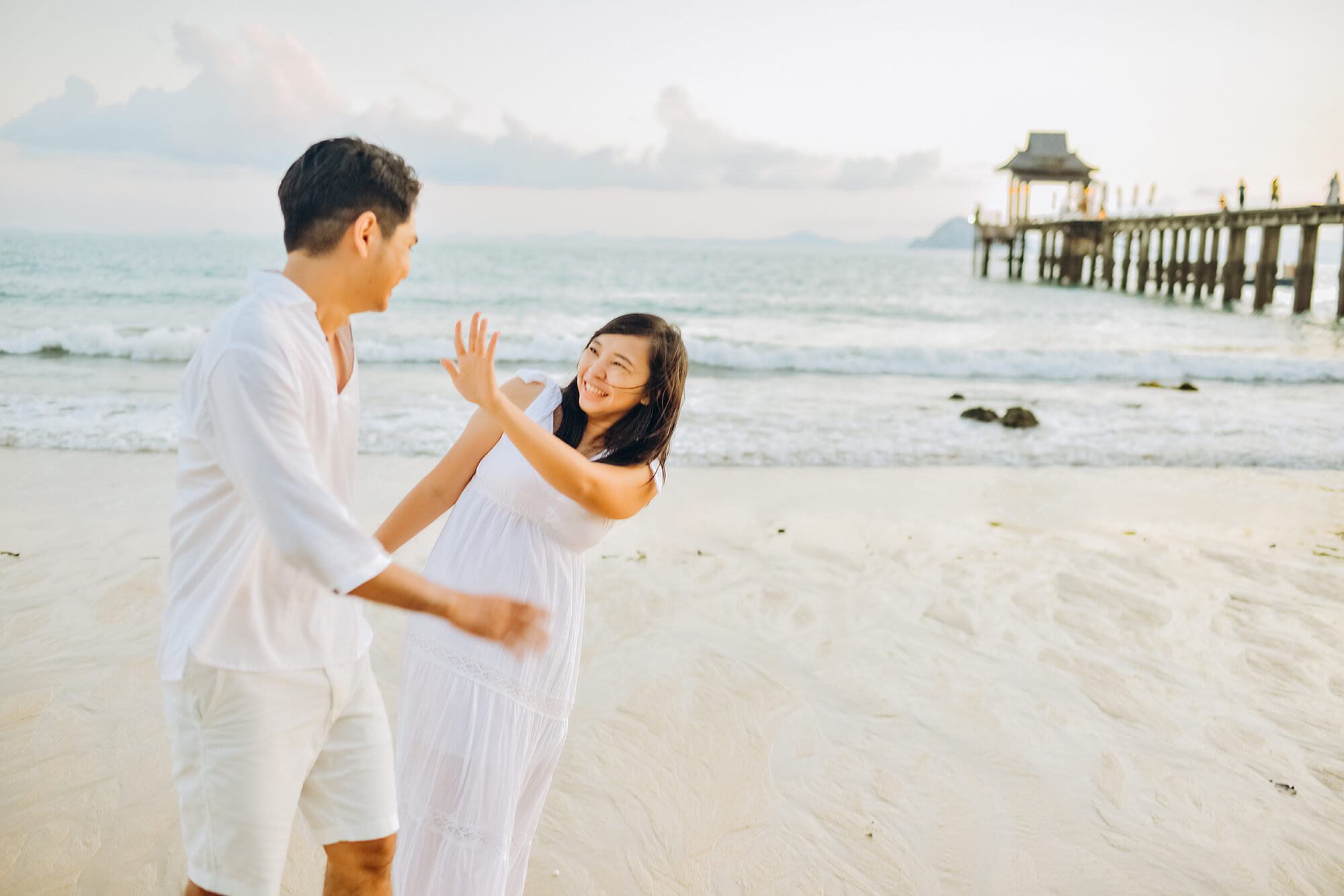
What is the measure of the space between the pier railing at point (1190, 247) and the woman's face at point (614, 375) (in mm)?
28354

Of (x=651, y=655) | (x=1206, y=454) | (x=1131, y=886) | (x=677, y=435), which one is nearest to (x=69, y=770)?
(x=651, y=655)

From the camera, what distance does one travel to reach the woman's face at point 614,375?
239 cm

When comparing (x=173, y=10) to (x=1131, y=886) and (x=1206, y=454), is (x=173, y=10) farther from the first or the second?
(x=1131, y=886)

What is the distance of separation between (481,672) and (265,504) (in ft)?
2.73

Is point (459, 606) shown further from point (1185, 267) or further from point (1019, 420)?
point (1185, 267)

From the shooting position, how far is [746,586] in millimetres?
5309

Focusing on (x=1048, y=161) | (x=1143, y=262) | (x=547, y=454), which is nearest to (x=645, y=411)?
(x=547, y=454)

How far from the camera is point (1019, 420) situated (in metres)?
10.7

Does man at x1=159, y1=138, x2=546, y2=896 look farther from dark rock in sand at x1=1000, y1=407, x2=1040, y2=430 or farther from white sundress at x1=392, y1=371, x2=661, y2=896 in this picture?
dark rock in sand at x1=1000, y1=407, x2=1040, y2=430

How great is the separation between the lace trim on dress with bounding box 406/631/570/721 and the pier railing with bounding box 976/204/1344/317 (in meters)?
28.8

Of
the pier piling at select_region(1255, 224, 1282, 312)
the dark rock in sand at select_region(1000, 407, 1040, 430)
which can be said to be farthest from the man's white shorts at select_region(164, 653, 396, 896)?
the pier piling at select_region(1255, 224, 1282, 312)

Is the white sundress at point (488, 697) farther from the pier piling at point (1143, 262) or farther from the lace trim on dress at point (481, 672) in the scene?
the pier piling at point (1143, 262)

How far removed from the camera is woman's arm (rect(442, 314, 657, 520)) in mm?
1927

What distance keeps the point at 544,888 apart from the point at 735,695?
140 centimetres
